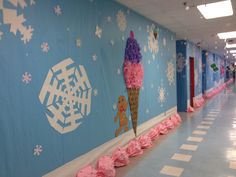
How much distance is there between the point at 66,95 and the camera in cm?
287

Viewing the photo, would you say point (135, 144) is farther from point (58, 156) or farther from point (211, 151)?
point (58, 156)

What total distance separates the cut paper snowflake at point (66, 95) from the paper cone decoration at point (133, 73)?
125cm

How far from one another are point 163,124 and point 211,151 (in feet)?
5.46

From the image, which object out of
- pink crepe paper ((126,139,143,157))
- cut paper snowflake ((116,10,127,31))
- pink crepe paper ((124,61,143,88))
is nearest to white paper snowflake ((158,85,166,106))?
pink crepe paper ((124,61,143,88))

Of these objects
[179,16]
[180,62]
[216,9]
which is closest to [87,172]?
[179,16]

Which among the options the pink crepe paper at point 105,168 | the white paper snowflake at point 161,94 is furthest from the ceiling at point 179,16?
the pink crepe paper at point 105,168

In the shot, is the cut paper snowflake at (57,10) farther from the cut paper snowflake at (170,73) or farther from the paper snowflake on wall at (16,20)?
the cut paper snowflake at (170,73)

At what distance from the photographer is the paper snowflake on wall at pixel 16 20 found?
2.14m

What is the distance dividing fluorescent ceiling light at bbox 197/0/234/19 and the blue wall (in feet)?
5.02

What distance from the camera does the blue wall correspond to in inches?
86.5

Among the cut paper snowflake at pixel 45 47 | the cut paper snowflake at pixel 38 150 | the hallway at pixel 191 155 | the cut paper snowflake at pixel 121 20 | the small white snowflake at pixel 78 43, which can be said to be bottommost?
the hallway at pixel 191 155

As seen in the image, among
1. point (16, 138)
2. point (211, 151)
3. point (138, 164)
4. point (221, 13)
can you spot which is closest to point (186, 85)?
point (221, 13)

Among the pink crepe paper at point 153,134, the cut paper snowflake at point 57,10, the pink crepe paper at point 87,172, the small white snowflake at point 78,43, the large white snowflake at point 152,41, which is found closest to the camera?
the cut paper snowflake at point 57,10

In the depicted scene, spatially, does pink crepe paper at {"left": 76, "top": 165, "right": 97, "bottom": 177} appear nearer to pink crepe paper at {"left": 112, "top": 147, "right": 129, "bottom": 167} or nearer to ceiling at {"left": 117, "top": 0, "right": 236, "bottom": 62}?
pink crepe paper at {"left": 112, "top": 147, "right": 129, "bottom": 167}
